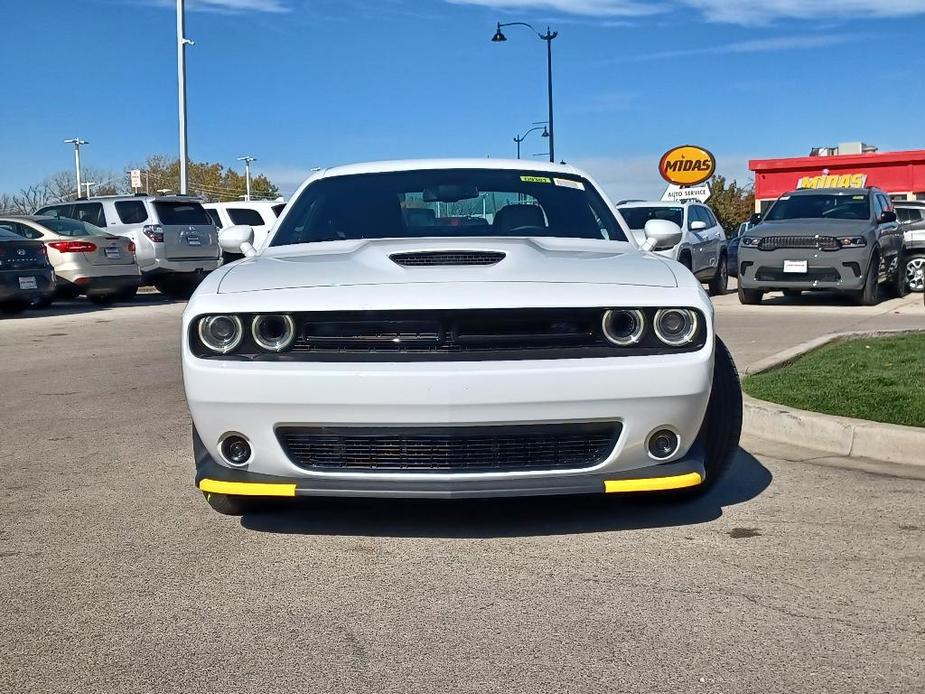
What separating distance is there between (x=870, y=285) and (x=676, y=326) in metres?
12.8

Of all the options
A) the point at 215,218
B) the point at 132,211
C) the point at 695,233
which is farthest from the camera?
the point at 215,218

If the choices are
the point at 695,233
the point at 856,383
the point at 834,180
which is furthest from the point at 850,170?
the point at 856,383

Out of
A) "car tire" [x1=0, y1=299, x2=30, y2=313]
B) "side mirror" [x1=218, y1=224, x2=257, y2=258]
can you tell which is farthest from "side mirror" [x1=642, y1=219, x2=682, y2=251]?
"car tire" [x1=0, y1=299, x2=30, y2=313]

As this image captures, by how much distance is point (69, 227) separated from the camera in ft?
61.2

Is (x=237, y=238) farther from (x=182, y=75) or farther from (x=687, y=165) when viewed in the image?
(x=182, y=75)

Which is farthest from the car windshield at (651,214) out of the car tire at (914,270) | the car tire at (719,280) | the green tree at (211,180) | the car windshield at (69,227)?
the green tree at (211,180)

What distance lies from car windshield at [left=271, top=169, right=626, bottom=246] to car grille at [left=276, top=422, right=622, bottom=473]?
1574 millimetres

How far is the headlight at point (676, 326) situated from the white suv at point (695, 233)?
43.7 ft

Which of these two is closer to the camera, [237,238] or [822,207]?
[237,238]

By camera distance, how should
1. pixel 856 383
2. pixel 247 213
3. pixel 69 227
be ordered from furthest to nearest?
pixel 247 213 → pixel 69 227 → pixel 856 383

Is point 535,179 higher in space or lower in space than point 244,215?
higher

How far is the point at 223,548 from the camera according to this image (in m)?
4.39

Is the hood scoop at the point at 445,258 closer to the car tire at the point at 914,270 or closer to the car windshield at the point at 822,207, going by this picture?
the car windshield at the point at 822,207

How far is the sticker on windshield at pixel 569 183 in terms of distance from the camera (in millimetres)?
6050
